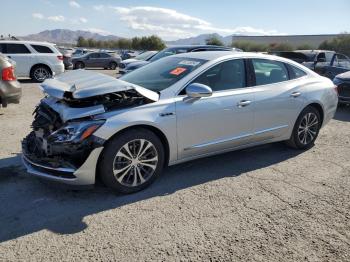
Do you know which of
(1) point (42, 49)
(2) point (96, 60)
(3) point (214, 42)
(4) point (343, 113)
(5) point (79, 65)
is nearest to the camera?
(4) point (343, 113)

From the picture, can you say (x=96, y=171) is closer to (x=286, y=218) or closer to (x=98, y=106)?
(x=98, y=106)

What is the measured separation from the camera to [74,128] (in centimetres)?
363

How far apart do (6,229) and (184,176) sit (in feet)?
7.04

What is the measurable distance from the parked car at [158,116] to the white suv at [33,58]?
408 inches

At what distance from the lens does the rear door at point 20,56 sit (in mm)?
13898

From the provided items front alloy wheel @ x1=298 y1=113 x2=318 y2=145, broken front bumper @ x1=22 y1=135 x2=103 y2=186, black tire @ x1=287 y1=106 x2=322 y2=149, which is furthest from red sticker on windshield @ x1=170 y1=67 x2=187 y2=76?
front alloy wheel @ x1=298 y1=113 x2=318 y2=145

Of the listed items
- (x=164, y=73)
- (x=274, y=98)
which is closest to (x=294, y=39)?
(x=274, y=98)

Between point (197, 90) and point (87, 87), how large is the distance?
124 cm

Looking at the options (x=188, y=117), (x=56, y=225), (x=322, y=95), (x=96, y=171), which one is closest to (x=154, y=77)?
(x=188, y=117)

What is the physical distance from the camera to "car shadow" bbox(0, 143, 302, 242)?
3338mm

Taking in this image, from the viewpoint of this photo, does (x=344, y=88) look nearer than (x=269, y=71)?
No

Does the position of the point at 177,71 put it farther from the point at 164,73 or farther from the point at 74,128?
the point at 74,128

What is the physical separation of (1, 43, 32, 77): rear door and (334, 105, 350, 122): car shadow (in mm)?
11287

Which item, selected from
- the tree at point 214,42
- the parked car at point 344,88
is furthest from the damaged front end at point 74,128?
the tree at point 214,42
